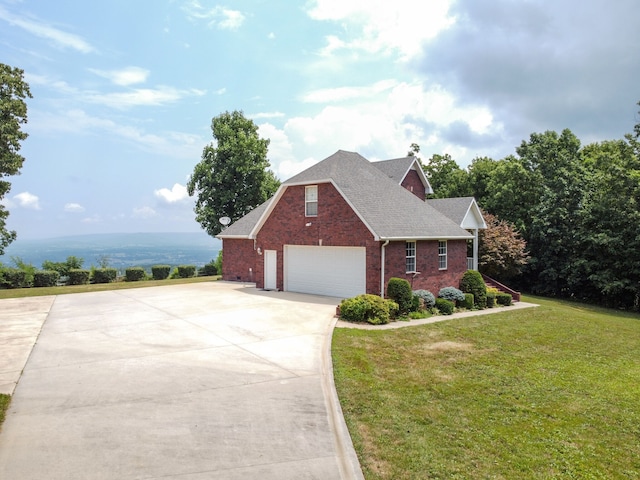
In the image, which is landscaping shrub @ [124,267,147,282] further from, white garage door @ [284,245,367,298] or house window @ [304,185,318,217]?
house window @ [304,185,318,217]

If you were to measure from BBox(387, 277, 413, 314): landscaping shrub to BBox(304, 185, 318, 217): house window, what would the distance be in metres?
5.50

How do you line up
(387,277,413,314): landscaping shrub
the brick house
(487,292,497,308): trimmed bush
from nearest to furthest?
(387,277,413,314): landscaping shrub → the brick house → (487,292,497,308): trimmed bush

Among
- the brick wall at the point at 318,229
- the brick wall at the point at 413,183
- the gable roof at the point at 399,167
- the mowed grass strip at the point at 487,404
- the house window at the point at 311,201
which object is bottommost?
the mowed grass strip at the point at 487,404

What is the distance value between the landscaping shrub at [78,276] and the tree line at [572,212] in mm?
28528

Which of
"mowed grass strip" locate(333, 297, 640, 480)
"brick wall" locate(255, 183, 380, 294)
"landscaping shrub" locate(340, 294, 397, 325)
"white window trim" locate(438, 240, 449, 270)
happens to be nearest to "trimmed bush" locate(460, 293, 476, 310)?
"white window trim" locate(438, 240, 449, 270)

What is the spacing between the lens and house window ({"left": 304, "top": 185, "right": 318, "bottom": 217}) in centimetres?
2022

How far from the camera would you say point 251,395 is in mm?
7805

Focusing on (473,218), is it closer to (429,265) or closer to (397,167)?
(397,167)

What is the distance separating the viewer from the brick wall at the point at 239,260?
2700 cm

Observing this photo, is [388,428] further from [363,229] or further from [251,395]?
[363,229]

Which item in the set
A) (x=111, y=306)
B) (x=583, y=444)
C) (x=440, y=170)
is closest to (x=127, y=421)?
(x=583, y=444)

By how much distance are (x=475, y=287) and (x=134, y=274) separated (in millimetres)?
23136

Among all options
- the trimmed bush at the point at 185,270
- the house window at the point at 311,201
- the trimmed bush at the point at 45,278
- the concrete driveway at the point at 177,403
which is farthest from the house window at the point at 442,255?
the trimmed bush at the point at 45,278

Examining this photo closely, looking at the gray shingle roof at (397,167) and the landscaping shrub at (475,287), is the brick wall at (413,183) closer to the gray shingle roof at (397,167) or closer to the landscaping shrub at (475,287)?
the gray shingle roof at (397,167)
